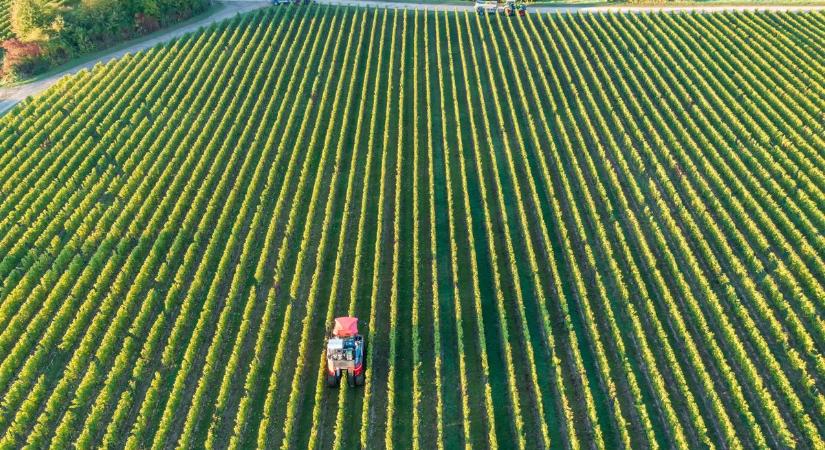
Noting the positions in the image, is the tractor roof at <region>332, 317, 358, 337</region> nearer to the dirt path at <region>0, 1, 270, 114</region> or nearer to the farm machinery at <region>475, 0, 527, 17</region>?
the dirt path at <region>0, 1, 270, 114</region>

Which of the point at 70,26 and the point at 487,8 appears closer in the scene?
the point at 70,26

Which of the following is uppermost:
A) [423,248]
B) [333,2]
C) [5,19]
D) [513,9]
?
[333,2]

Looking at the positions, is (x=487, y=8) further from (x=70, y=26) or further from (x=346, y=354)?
(x=346, y=354)

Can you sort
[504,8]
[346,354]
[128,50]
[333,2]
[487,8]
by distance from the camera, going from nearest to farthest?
[346,354]
[128,50]
[487,8]
[504,8]
[333,2]

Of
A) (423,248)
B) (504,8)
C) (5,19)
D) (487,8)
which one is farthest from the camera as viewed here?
(504,8)

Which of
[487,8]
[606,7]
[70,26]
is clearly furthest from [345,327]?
[606,7]

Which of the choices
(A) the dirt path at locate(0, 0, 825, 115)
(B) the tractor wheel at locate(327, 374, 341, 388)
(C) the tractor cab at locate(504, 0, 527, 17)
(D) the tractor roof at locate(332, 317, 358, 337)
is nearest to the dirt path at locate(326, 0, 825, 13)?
Result: (A) the dirt path at locate(0, 0, 825, 115)

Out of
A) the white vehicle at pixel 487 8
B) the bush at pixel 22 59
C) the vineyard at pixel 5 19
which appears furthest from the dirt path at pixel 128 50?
the white vehicle at pixel 487 8
